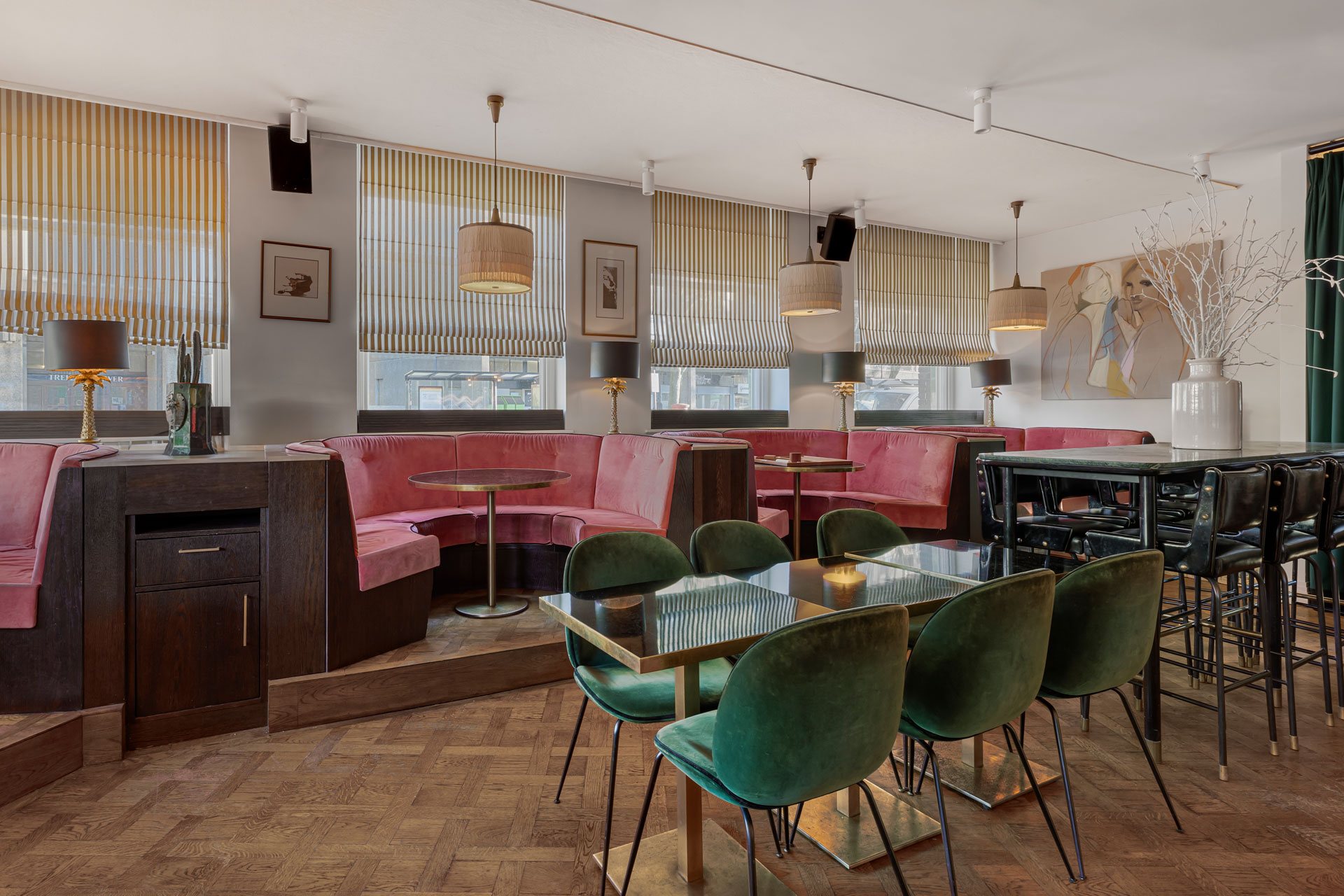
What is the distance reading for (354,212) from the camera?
5.51 m

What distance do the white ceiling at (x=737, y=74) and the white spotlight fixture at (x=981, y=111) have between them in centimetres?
9

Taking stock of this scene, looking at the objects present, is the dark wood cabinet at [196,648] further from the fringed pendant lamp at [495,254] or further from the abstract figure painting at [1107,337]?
the abstract figure painting at [1107,337]

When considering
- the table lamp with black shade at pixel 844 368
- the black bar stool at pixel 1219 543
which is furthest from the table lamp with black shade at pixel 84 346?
the table lamp with black shade at pixel 844 368

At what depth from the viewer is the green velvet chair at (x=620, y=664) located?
2.12 m

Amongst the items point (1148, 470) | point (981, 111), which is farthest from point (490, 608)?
point (981, 111)

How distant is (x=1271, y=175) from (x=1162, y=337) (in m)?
1.53

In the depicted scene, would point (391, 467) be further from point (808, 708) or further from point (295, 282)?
point (808, 708)

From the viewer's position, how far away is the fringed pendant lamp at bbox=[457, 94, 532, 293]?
455cm

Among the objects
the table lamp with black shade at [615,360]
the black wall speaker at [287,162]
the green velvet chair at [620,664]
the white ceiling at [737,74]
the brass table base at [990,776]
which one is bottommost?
the brass table base at [990,776]

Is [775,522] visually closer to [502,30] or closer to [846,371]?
[846,371]

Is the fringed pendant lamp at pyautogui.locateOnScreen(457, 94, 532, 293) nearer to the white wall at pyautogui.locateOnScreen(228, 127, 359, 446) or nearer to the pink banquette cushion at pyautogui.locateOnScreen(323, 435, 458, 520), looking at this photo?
the pink banquette cushion at pyautogui.locateOnScreen(323, 435, 458, 520)

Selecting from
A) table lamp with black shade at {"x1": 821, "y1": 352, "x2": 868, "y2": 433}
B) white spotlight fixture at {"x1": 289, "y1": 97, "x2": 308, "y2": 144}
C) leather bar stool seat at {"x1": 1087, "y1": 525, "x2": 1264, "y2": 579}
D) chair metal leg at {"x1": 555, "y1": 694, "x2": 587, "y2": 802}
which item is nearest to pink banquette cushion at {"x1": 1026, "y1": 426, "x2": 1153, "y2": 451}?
table lamp with black shade at {"x1": 821, "y1": 352, "x2": 868, "y2": 433}

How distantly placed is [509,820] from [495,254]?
327cm

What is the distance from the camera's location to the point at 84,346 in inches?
153
